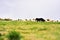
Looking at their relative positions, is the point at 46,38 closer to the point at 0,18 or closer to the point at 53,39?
the point at 53,39

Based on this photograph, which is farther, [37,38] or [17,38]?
[37,38]

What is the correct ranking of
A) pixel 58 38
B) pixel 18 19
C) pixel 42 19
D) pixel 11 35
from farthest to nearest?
pixel 42 19
pixel 18 19
pixel 58 38
pixel 11 35

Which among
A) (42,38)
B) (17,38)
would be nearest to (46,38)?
(42,38)

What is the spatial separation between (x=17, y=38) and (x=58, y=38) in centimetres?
982

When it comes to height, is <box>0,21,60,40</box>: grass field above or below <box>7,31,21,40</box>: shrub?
below

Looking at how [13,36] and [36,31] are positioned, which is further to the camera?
[36,31]

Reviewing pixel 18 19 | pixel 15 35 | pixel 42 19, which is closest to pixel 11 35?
pixel 15 35

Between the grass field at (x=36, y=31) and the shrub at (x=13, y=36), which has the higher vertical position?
the shrub at (x=13, y=36)

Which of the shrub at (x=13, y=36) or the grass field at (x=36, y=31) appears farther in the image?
the grass field at (x=36, y=31)

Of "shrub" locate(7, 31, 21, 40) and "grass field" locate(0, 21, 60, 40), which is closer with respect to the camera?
"shrub" locate(7, 31, 21, 40)

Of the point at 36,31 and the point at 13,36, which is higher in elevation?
the point at 13,36

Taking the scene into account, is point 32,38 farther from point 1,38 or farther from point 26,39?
point 1,38

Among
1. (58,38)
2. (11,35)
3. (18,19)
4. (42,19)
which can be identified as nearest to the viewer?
(11,35)

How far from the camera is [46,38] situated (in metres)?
38.7
